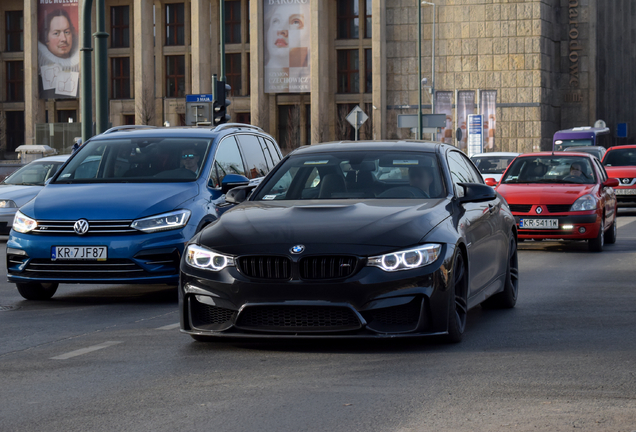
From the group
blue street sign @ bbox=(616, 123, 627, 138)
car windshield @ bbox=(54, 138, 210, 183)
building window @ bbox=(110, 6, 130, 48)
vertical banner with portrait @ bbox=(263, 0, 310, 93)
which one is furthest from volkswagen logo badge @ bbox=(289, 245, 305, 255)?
building window @ bbox=(110, 6, 130, 48)

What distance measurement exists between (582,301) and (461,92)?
209 ft

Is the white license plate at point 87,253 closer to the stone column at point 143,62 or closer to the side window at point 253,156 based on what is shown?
the side window at point 253,156

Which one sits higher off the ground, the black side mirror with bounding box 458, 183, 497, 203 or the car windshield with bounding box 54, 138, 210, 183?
the car windshield with bounding box 54, 138, 210, 183

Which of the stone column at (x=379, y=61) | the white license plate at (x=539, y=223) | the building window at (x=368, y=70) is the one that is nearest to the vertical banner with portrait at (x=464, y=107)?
the stone column at (x=379, y=61)

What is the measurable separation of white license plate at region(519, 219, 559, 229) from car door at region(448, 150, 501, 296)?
7407mm

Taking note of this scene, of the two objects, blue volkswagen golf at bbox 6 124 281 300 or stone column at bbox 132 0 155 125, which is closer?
blue volkswagen golf at bbox 6 124 281 300

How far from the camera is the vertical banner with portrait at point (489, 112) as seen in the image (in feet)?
238

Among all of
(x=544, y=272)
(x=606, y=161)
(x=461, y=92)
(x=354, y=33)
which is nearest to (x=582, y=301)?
(x=544, y=272)

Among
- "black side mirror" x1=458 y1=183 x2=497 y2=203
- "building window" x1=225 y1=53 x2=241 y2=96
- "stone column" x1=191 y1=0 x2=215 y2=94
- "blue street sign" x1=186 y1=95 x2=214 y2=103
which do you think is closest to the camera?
"black side mirror" x1=458 y1=183 x2=497 y2=203

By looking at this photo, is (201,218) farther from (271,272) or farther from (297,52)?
(297,52)

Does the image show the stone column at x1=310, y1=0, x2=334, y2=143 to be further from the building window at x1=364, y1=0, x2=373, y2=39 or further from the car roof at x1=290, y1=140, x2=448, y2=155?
the car roof at x1=290, y1=140, x2=448, y2=155

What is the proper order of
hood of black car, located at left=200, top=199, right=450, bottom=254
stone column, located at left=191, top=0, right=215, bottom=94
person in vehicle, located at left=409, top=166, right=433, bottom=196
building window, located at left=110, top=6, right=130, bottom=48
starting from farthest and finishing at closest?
building window, located at left=110, top=6, right=130, bottom=48, stone column, located at left=191, top=0, right=215, bottom=94, person in vehicle, located at left=409, top=166, right=433, bottom=196, hood of black car, located at left=200, top=199, right=450, bottom=254

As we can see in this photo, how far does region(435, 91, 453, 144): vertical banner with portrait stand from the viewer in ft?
234

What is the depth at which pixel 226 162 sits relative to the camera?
11625mm
